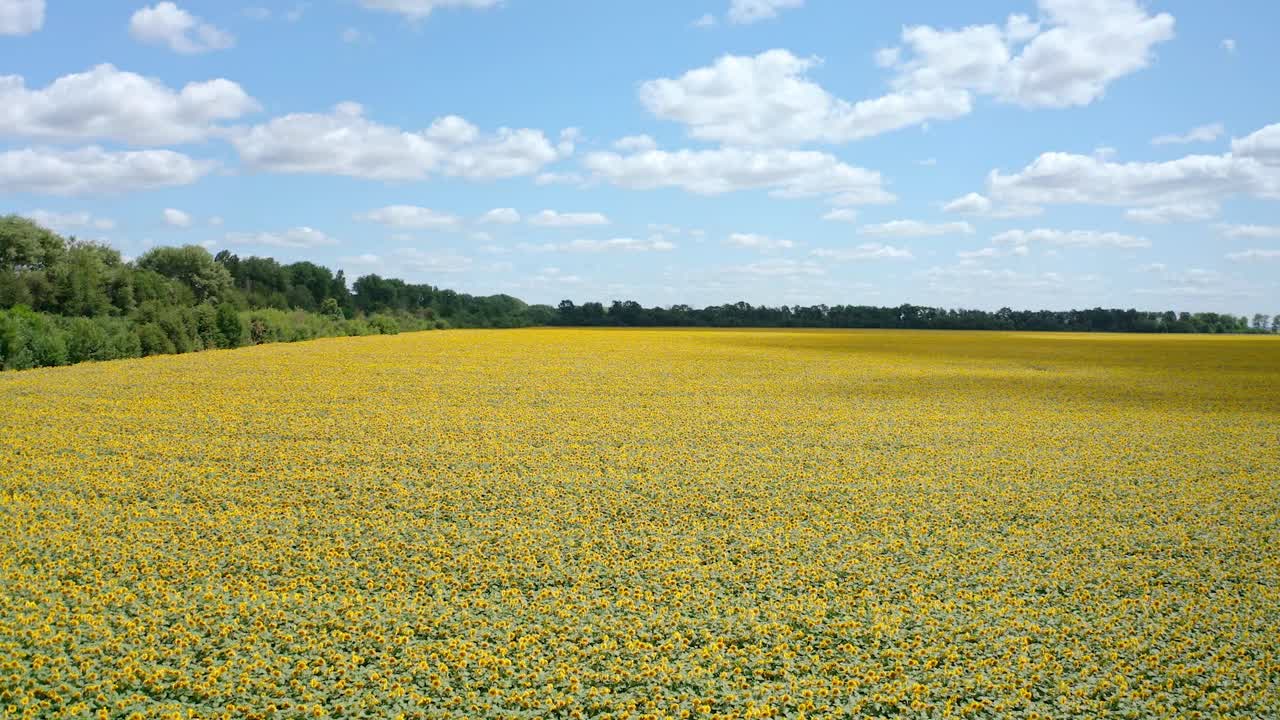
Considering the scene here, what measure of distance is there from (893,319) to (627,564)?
73.4 metres

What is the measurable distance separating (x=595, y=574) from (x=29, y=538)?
19.6 feet

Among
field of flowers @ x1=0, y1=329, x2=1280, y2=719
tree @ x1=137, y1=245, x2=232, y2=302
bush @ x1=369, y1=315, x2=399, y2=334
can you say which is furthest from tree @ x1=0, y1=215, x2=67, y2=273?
field of flowers @ x1=0, y1=329, x2=1280, y2=719

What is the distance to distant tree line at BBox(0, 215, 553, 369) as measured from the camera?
30312mm

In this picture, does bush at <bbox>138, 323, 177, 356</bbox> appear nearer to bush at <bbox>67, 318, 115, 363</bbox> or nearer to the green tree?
bush at <bbox>67, 318, 115, 363</bbox>

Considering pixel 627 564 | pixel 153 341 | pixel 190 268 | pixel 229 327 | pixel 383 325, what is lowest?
pixel 627 564

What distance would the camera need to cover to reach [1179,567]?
824 cm

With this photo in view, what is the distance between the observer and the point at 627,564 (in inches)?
311

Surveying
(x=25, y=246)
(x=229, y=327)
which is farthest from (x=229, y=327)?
(x=25, y=246)

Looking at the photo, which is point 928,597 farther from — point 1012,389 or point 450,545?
point 1012,389

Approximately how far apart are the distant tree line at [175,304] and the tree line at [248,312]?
8 centimetres

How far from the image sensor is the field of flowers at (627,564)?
5664mm

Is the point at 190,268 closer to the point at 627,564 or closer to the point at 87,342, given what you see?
the point at 87,342

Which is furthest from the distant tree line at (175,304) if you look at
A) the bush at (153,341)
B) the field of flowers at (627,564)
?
the field of flowers at (627,564)

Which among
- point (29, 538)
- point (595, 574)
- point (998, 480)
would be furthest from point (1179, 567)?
point (29, 538)
